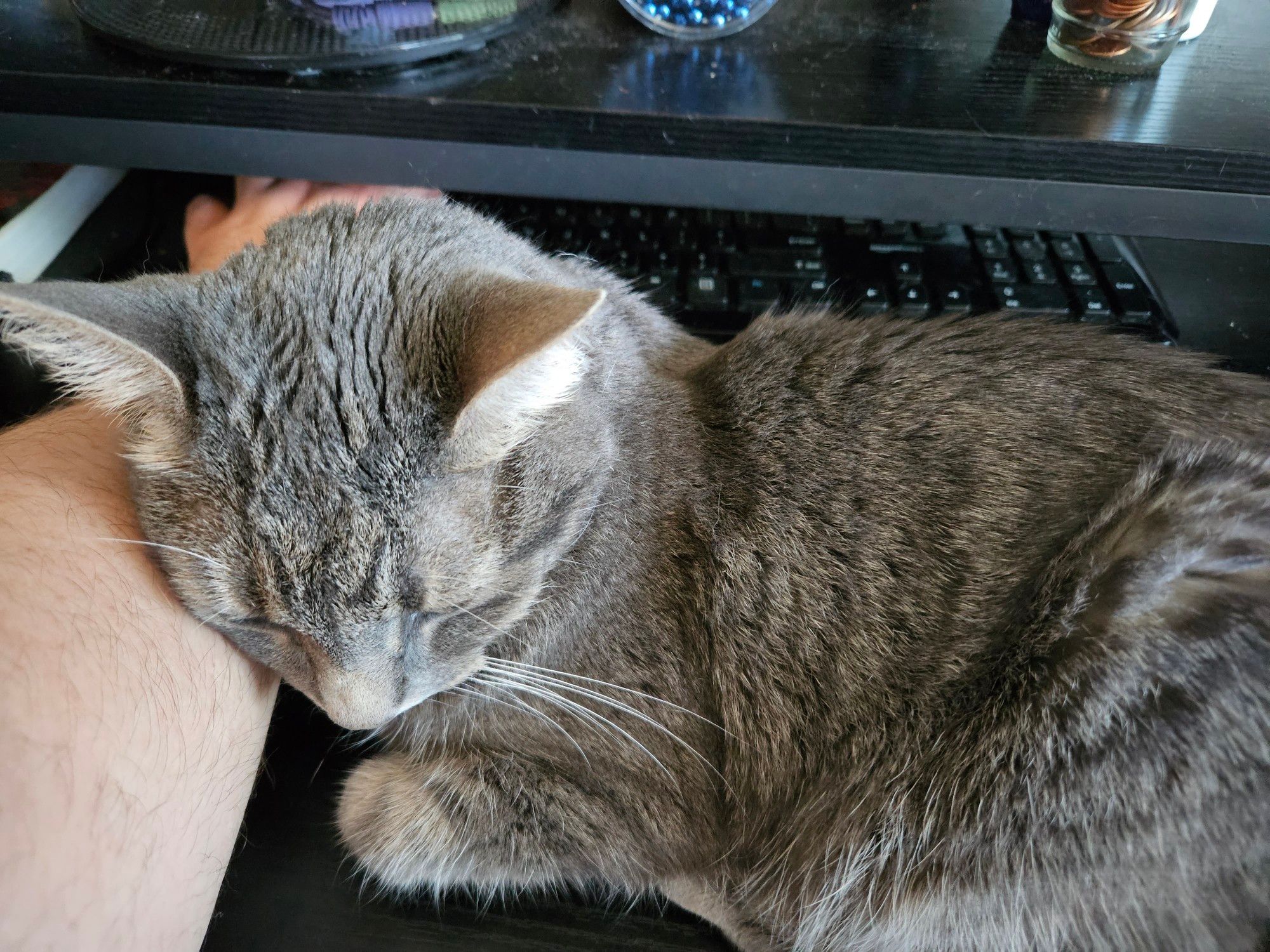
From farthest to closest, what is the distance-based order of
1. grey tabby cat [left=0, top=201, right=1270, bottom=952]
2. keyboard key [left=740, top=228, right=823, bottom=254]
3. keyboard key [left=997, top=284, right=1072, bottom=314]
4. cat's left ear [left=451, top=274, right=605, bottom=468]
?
keyboard key [left=740, top=228, right=823, bottom=254]
keyboard key [left=997, top=284, right=1072, bottom=314]
grey tabby cat [left=0, top=201, right=1270, bottom=952]
cat's left ear [left=451, top=274, right=605, bottom=468]

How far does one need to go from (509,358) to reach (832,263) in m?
0.67

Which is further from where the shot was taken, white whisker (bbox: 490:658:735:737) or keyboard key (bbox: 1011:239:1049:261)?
keyboard key (bbox: 1011:239:1049:261)

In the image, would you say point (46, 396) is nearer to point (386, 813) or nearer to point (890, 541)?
point (386, 813)

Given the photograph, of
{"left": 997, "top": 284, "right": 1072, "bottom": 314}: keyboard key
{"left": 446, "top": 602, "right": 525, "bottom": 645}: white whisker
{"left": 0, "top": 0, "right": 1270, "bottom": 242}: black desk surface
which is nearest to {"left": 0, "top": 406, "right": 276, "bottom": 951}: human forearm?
{"left": 446, "top": 602, "right": 525, "bottom": 645}: white whisker

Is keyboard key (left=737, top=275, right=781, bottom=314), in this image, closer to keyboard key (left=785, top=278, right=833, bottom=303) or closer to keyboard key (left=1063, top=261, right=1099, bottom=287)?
keyboard key (left=785, top=278, right=833, bottom=303)

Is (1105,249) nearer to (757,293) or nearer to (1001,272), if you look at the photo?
(1001,272)

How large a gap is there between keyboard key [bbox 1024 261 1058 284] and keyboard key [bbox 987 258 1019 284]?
0.01m

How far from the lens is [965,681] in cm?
78

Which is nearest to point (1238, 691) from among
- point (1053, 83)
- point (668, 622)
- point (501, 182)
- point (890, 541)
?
point (890, 541)

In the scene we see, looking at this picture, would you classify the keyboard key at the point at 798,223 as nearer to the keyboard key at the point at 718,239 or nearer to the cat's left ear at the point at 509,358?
the keyboard key at the point at 718,239

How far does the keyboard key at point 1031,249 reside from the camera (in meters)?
1.12

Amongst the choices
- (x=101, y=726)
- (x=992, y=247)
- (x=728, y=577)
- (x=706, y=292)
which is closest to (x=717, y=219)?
(x=706, y=292)

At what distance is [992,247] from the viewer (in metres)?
1.13

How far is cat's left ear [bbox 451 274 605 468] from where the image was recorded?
575mm
